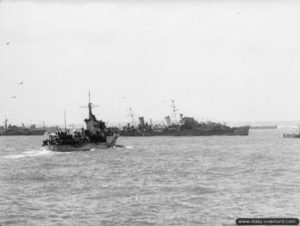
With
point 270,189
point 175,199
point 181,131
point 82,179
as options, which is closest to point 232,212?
point 175,199

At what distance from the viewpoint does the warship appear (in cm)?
7025

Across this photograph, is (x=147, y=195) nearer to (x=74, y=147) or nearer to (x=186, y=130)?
(x=74, y=147)

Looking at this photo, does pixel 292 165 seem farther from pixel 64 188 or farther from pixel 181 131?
pixel 181 131

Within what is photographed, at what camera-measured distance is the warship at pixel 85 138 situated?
230 feet

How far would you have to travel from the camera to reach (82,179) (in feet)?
123

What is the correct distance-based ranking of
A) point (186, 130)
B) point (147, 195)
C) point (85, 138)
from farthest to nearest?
point (186, 130) → point (85, 138) → point (147, 195)

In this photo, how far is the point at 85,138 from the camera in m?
72.8

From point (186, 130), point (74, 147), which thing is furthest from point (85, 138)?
point (186, 130)

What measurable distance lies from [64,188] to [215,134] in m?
125

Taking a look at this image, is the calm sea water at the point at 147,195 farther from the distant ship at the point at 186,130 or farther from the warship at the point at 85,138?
the distant ship at the point at 186,130

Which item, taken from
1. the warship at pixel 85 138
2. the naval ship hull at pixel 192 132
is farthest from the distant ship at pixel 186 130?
the warship at pixel 85 138

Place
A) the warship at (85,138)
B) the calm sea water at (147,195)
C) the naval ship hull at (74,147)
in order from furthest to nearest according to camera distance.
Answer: the warship at (85,138), the naval ship hull at (74,147), the calm sea water at (147,195)

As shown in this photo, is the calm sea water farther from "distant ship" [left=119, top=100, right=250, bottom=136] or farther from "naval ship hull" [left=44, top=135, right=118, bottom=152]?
"distant ship" [left=119, top=100, right=250, bottom=136]

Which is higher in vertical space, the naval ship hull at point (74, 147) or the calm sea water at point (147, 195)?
the naval ship hull at point (74, 147)
